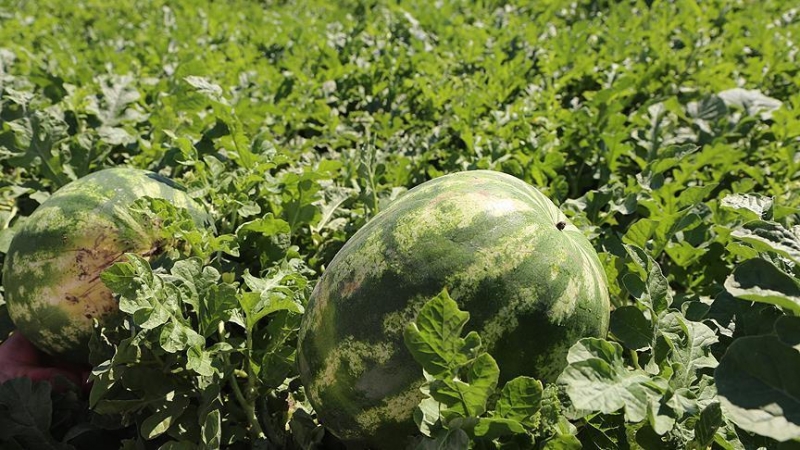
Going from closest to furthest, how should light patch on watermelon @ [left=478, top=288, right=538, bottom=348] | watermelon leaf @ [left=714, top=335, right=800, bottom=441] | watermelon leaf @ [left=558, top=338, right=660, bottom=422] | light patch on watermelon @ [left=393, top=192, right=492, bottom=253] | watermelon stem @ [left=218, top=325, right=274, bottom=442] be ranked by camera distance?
watermelon leaf @ [left=714, top=335, right=800, bottom=441] → watermelon leaf @ [left=558, top=338, right=660, bottom=422] → light patch on watermelon @ [left=478, top=288, right=538, bottom=348] → light patch on watermelon @ [left=393, top=192, right=492, bottom=253] → watermelon stem @ [left=218, top=325, right=274, bottom=442]

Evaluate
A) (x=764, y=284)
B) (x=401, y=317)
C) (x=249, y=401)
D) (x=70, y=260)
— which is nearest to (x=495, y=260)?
(x=401, y=317)

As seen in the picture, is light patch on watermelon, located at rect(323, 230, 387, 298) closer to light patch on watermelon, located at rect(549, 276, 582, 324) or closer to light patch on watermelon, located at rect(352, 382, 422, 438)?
light patch on watermelon, located at rect(352, 382, 422, 438)

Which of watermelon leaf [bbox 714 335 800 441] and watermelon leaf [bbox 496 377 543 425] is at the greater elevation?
watermelon leaf [bbox 714 335 800 441]

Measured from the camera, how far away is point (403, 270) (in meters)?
1.84

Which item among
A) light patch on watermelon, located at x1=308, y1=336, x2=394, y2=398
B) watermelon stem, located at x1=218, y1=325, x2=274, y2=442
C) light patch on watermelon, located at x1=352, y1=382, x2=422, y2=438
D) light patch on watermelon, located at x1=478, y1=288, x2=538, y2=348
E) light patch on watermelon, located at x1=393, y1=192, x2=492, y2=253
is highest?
light patch on watermelon, located at x1=393, y1=192, x2=492, y2=253

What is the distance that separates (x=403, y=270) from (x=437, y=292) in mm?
107

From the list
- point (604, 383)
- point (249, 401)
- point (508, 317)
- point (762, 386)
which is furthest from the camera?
point (249, 401)

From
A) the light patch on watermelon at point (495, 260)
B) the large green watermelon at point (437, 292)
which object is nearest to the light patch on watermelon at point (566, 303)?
the large green watermelon at point (437, 292)

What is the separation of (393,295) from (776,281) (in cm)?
85

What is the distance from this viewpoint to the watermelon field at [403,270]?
1.60 m

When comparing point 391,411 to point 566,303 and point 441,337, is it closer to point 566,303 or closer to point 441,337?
point 441,337

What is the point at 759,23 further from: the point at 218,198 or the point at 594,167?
the point at 218,198

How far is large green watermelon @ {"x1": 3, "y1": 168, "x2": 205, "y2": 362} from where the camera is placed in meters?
2.46

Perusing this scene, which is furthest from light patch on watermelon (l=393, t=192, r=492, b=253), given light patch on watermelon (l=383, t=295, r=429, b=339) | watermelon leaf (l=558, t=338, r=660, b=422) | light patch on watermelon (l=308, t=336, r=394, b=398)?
watermelon leaf (l=558, t=338, r=660, b=422)
